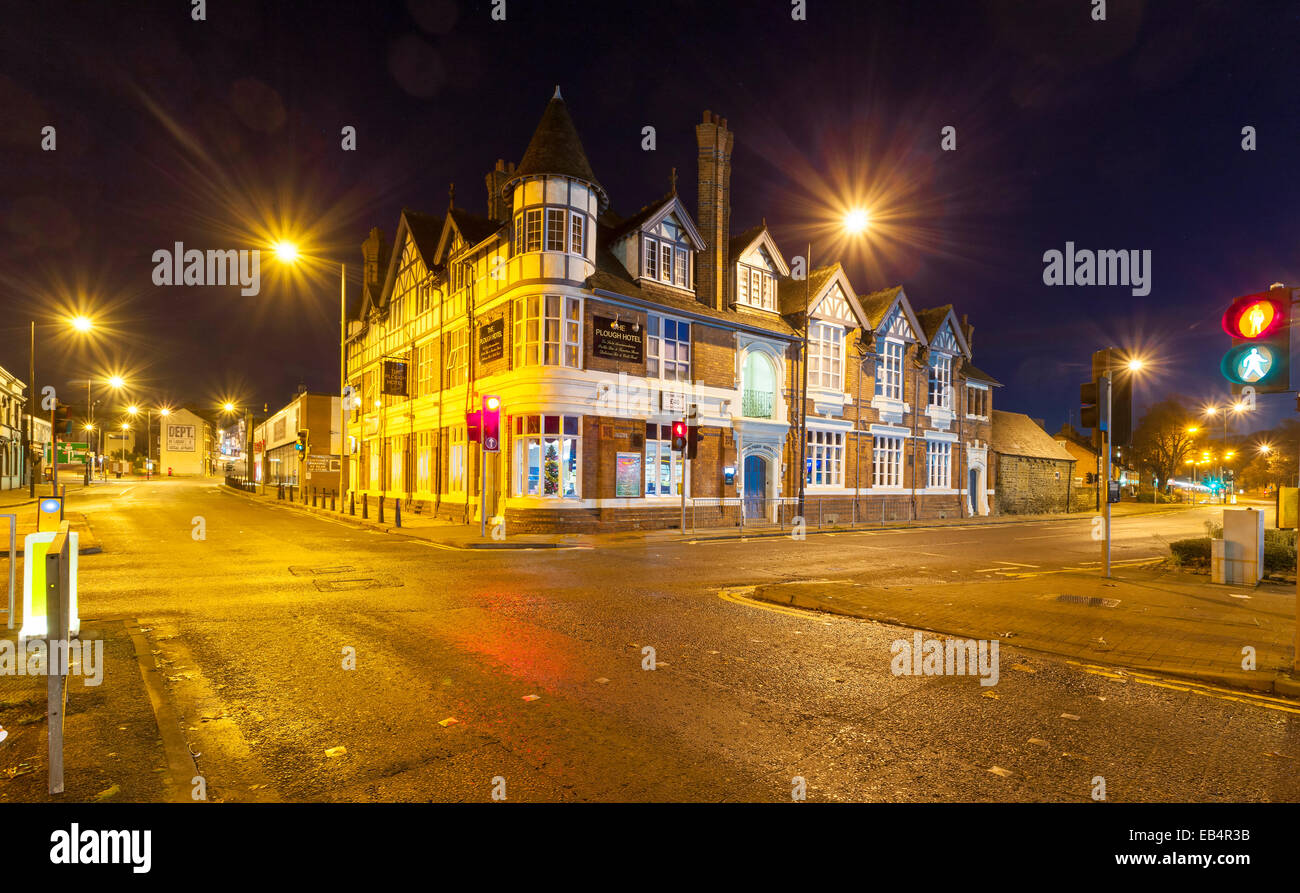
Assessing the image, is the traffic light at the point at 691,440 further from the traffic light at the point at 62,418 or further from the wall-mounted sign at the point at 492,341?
the traffic light at the point at 62,418

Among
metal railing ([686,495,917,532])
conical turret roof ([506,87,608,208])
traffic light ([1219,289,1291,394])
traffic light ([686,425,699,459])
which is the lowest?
metal railing ([686,495,917,532])

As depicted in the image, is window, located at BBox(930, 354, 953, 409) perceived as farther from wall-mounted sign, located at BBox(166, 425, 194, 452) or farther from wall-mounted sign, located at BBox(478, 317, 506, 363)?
wall-mounted sign, located at BBox(166, 425, 194, 452)

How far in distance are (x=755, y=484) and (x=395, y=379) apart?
1814cm

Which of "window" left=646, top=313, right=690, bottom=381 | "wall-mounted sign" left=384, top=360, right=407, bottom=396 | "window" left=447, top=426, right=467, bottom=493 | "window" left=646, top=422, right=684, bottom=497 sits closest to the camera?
"window" left=646, top=422, right=684, bottom=497

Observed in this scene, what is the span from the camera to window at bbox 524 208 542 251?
74.6ft

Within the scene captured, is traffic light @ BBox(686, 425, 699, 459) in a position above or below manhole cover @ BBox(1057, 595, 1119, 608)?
above

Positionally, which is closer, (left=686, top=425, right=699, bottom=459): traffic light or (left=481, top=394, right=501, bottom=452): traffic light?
(left=481, top=394, right=501, bottom=452): traffic light

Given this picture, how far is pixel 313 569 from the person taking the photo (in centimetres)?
1320

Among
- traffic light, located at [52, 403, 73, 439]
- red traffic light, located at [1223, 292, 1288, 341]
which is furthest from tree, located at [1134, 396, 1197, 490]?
traffic light, located at [52, 403, 73, 439]

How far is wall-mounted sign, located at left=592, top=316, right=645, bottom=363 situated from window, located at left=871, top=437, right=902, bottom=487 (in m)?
15.2
